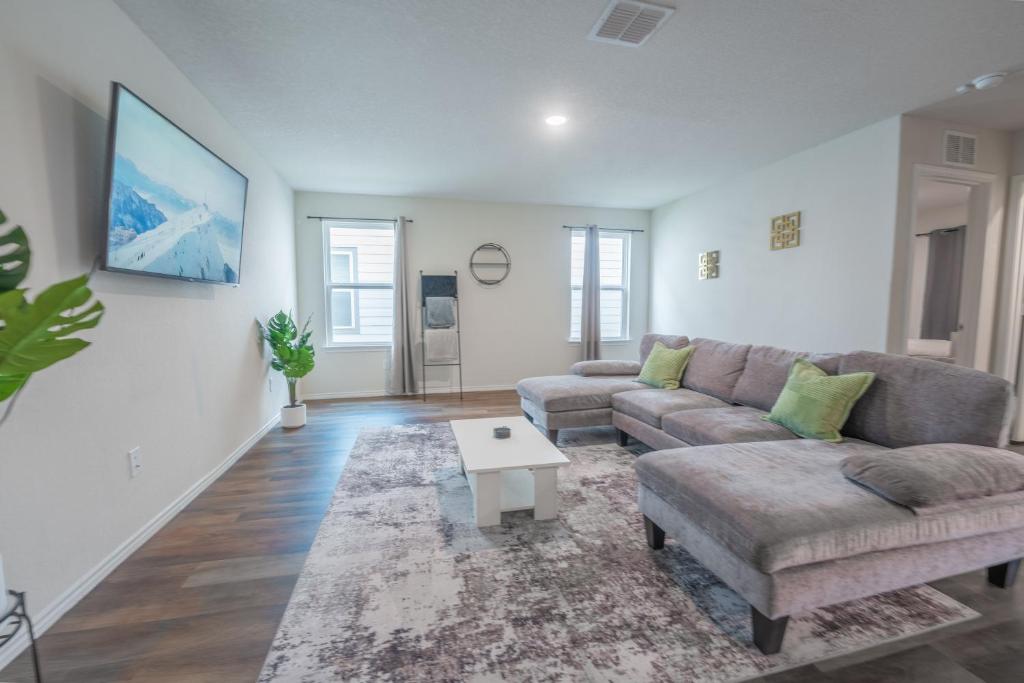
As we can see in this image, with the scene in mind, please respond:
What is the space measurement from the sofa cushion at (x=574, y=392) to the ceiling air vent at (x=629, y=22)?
Answer: 231 centimetres

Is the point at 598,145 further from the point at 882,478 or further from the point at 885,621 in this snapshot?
the point at 885,621

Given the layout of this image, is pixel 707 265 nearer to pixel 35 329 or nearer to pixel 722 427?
pixel 722 427

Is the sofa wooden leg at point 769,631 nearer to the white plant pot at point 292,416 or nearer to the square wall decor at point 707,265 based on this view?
the white plant pot at point 292,416

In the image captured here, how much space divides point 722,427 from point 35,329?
2680 millimetres

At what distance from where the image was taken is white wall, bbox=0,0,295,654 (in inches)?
53.4

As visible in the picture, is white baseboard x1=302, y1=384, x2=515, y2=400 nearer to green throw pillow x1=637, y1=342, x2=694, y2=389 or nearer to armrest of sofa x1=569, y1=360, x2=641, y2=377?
armrest of sofa x1=569, y1=360, x2=641, y2=377

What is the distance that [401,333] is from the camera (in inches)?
196

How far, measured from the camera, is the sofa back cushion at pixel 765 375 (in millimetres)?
2617

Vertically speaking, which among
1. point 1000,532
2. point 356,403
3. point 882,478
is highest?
point 882,478

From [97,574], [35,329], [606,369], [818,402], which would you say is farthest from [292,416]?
[818,402]

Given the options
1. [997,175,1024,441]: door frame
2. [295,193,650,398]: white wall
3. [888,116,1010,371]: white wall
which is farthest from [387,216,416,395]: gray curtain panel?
[997,175,1024,441]: door frame

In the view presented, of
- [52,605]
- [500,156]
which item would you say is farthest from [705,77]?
[52,605]

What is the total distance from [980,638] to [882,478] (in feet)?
1.99

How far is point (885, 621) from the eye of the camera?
4.72 ft
